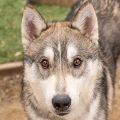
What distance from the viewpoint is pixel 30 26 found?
465cm

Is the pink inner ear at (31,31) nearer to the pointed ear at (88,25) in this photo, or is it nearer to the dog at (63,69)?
the dog at (63,69)

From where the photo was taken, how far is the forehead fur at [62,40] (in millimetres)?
4438

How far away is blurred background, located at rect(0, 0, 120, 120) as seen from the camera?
6394 millimetres

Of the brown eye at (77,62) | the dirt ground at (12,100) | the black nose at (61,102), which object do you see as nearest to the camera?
the black nose at (61,102)

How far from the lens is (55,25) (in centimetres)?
Result: 471

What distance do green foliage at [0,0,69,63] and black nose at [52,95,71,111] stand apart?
3.44 metres

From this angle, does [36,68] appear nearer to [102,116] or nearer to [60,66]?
[60,66]

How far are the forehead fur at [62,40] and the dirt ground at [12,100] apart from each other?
5.97 feet

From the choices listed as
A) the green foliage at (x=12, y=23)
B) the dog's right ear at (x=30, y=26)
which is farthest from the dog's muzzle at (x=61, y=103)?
the green foliage at (x=12, y=23)

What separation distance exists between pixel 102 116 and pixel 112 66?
874 mm

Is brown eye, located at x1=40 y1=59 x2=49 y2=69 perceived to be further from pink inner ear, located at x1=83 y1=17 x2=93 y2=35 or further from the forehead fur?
pink inner ear, located at x1=83 y1=17 x2=93 y2=35

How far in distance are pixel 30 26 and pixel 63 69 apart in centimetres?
64

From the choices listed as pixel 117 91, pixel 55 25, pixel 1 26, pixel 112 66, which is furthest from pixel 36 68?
pixel 1 26

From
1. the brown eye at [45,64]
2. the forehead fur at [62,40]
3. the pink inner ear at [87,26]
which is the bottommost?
the brown eye at [45,64]
